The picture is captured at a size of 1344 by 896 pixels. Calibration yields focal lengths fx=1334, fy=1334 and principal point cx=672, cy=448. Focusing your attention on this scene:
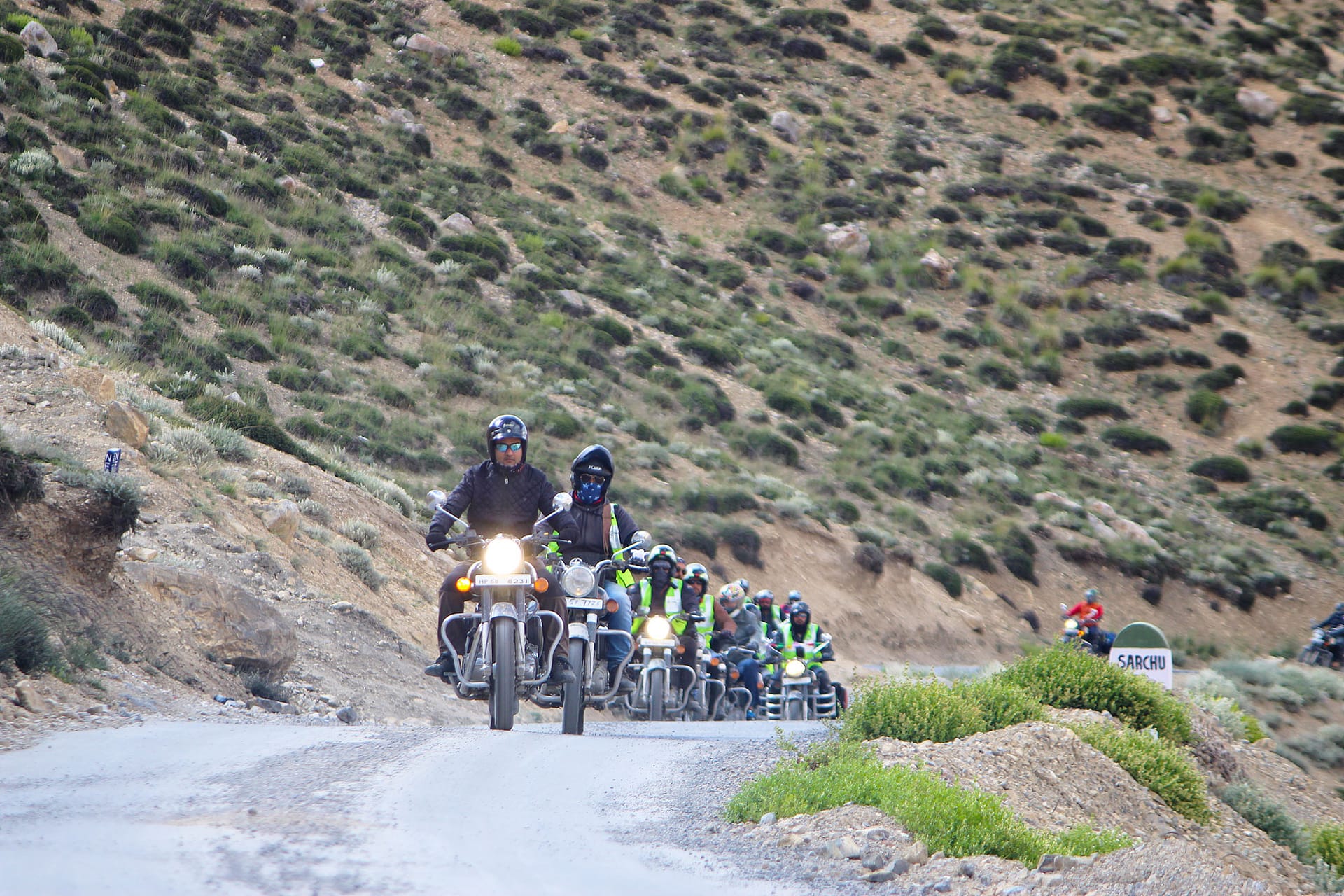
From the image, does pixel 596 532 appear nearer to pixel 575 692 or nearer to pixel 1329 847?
pixel 575 692

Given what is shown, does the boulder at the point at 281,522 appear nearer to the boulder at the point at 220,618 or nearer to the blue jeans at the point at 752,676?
the boulder at the point at 220,618

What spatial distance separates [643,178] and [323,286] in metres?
20.5

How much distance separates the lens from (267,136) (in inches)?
1623

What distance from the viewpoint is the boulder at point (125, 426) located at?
56.7 ft

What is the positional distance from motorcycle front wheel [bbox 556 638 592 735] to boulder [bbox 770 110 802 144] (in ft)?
164

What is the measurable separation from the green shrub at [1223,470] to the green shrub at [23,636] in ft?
144

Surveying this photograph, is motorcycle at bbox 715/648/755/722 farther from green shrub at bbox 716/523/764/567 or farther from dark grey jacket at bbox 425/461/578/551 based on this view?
green shrub at bbox 716/523/764/567

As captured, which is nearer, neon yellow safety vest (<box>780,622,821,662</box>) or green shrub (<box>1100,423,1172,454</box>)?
neon yellow safety vest (<box>780,622,821,662</box>)

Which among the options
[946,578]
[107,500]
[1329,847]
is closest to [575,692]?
[107,500]

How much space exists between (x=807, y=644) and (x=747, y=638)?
2.95ft

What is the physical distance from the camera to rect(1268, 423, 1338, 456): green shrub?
159 feet

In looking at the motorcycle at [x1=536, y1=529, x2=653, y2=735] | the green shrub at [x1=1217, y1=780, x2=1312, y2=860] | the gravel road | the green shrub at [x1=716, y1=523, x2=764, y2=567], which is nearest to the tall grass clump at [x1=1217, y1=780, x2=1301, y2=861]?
the green shrub at [x1=1217, y1=780, x2=1312, y2=860]

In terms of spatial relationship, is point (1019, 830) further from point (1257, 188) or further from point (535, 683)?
point (1257, 188)

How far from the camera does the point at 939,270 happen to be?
53125 millimetres
